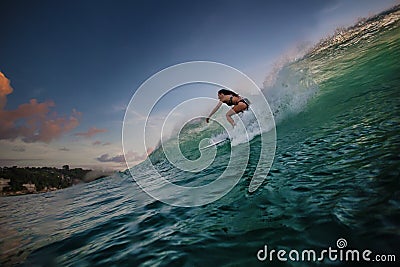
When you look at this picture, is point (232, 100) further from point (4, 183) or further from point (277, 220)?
point (4, 183)

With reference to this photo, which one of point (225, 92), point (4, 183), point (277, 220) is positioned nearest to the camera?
point (277, 220)

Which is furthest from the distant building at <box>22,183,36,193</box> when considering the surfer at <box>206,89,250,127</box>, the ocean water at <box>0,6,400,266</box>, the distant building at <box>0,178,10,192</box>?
the surfer at <box>206,89,250,127</box>

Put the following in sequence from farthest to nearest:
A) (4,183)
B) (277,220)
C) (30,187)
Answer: (30,187) → (4,183) → (277,220)

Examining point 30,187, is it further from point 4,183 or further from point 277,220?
point 277,220

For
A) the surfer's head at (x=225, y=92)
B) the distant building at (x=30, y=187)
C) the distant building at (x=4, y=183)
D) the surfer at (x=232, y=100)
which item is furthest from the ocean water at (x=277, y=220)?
the distant building at (x=4, y=183)

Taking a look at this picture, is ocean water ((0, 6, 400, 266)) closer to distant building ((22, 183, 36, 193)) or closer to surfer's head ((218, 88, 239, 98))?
surfer's head ((218, 88, 239, 98))

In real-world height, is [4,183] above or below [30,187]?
above

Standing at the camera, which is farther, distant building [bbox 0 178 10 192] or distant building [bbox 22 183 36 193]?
distant building [bbox 22 183 36 193]

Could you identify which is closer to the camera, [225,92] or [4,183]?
[225,92]

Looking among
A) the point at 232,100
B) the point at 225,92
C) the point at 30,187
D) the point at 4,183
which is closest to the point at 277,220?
the point at 232,100

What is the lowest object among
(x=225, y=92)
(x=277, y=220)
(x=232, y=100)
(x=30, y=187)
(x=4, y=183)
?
(x=30, y=187)

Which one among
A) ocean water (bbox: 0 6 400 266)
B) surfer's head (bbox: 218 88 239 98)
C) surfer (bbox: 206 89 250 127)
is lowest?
ocean water (bbox: 0 6 400 266)

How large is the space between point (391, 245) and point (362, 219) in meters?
0.52

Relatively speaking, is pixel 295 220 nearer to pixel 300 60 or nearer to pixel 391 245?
pixel 391 245
